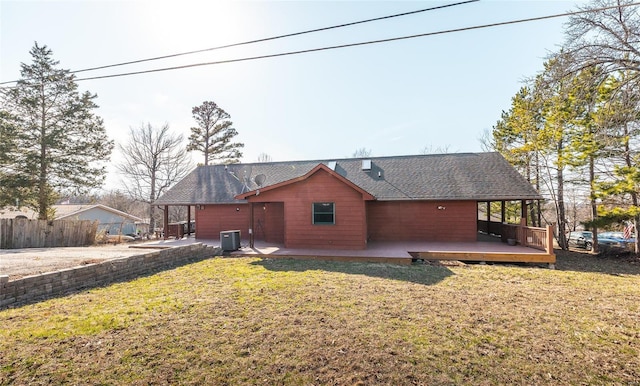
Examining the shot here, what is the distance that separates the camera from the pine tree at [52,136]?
1530 centimetres

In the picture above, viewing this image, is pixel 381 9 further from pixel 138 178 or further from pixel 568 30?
→ pixel 138 178

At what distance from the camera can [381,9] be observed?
5.63m

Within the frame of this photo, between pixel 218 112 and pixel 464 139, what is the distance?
23.6 m

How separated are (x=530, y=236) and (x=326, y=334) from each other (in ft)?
32.6

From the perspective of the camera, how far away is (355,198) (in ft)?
34.2

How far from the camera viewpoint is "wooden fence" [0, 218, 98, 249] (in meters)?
12.2

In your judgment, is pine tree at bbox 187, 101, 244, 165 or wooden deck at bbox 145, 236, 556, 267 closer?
wooden deck at bbox 145, 236, 556, 267

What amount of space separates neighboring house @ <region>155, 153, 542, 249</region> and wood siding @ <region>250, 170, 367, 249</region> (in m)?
0.04

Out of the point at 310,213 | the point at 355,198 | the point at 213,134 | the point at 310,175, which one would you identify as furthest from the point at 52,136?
the point at 355,198

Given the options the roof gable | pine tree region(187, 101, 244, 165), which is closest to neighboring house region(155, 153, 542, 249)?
the roof gable

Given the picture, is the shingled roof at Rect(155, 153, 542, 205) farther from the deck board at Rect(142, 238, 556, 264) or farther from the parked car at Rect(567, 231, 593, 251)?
the parked car at Rect(567, 231, 593, 251)

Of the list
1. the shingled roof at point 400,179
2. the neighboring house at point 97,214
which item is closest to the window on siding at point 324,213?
the shingled roof at point 400,179

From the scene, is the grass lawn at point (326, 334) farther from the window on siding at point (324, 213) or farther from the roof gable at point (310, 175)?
the window on siding at point (324, 213)

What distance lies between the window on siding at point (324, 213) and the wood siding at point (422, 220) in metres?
2.95
